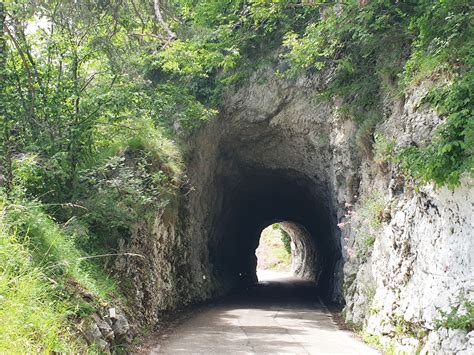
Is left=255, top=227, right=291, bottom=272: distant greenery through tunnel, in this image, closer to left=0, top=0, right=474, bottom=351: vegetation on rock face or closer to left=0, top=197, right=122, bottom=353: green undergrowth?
left=0, top=0, right=474, bottom=351: vegetation on rock face

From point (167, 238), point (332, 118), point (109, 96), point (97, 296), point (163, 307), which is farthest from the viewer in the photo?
point (332, 118)

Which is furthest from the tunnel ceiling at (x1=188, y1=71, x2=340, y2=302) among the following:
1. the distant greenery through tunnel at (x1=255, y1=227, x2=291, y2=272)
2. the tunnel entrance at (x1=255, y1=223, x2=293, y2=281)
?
the distant greenery through tunnel at (x1=255, y1=227, x2=291, y2=272)

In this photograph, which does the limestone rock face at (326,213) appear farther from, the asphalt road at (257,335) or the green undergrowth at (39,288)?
the green undergrowth at (39,288)

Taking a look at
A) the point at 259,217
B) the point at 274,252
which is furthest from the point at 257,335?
the point at 274,252

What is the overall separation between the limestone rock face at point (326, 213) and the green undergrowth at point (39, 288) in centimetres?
298

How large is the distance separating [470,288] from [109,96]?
7.58 m

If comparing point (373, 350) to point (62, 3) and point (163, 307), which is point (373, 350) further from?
point (62, 3)

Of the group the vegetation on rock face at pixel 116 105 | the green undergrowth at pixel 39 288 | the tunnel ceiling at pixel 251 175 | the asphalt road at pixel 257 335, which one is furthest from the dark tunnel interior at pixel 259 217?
the green undergrowth at pixel 39 288

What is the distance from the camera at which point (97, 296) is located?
6930 millimetres

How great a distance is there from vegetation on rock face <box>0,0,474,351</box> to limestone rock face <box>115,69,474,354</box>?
27.1 inches

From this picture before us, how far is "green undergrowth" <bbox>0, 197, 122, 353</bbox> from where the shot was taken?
472 centimetres

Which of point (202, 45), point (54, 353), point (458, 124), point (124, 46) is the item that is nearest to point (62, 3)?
point (124, 46)

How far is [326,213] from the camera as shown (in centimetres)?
2084

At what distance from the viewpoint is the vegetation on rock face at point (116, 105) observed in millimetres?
6438
